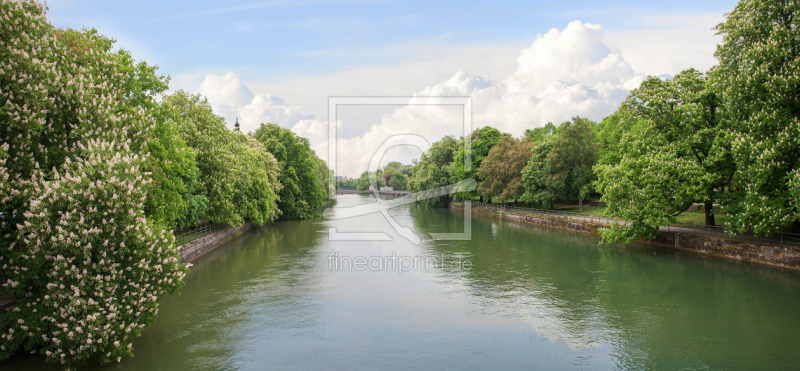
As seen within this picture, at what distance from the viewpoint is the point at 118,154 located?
1003cm

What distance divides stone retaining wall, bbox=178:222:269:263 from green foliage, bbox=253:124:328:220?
475 inches

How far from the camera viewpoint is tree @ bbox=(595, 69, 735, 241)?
73.4 ft

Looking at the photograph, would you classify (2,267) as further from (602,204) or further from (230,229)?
(602,204)

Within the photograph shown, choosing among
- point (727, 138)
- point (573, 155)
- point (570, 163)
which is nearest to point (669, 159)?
point (727, 138)

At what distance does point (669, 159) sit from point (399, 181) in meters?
103

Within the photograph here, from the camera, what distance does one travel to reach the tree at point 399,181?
123 m

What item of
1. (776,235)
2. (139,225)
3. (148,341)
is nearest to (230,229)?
(148,341)

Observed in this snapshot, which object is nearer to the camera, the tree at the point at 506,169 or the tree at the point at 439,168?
the tree at the point at 506,169

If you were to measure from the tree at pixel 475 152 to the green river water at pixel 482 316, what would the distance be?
37.0 metres

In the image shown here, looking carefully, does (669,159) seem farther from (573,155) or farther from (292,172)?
(292,172)

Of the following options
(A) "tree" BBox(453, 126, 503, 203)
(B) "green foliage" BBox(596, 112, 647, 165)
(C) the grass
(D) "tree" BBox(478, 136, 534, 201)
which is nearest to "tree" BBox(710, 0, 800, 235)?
(C) the grass

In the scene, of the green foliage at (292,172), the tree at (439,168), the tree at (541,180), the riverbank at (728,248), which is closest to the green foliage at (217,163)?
the green foliage at (292,172)

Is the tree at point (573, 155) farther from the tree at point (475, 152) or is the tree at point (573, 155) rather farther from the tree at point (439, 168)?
the tree at point (439, 168)

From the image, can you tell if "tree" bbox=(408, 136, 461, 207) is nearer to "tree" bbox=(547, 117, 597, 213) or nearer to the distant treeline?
"tree" bbox=(547, 117, 597, 213)
